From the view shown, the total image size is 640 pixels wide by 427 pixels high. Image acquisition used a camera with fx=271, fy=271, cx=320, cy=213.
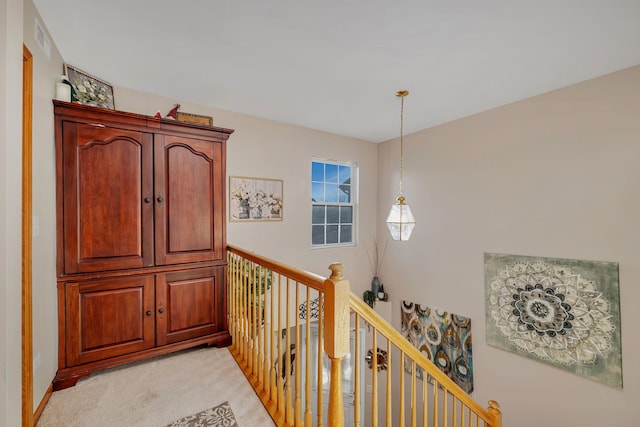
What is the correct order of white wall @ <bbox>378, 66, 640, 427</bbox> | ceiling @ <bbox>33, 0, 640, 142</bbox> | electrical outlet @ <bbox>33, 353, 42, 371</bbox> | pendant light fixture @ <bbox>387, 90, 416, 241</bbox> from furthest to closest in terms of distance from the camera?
pendant light fixture @ <bbox>387, 90, 416, 241</bbox>
white wall @ <bbox>378, 66, 640, 427</bbox>
ceiling @ <bbox>33, 0, 640, 142</bbox>
electrical outlet @ <bbox>33, 353, 42, 371</bbox>

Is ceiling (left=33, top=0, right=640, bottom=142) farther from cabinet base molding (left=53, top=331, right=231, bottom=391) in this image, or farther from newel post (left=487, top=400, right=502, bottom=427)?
newel post (left=487, top=400, right=502, bottom=427)

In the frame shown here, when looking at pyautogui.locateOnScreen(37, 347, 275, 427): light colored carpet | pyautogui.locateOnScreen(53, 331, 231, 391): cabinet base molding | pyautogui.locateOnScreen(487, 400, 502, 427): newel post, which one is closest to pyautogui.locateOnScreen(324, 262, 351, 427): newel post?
pyautogui.locateOnScreen(37, 347, 275, 427): light colored carpet

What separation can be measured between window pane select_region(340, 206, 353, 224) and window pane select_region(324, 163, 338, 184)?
18.0 inches

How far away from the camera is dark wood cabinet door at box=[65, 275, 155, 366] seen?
6.08 ft

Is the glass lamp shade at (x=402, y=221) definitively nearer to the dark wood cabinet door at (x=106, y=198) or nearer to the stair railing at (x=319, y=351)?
the stair railing at (x=319, y=351)

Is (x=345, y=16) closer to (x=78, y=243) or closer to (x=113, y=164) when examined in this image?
(x=113, y=164)

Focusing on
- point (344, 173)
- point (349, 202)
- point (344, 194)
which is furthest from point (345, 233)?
point (344, 173)

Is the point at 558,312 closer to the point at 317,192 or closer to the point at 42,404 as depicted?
the point at 317,192

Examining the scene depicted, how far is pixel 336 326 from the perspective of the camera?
3.68 ft

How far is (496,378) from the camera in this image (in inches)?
123

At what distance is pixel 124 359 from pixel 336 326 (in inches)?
72.6

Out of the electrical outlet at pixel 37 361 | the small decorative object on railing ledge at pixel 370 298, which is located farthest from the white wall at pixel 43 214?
the small decorative object on railing ledge at pixel 370 298

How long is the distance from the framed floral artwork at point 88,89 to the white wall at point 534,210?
369 centimetres

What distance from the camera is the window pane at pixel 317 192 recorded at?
395 centimetres
